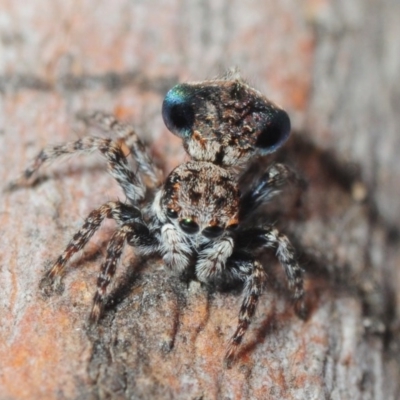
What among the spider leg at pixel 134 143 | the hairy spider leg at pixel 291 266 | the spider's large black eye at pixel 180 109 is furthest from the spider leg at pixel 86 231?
the hairy spider leg at pixel 291 266

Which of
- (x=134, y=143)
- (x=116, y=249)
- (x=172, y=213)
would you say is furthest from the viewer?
(x=134, y=143)

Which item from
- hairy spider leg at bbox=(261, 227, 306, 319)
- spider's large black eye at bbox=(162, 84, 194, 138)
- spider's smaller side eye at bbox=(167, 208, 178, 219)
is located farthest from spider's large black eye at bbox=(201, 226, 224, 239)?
spider's large black eye at bbox=(162, 84, 194, 138)

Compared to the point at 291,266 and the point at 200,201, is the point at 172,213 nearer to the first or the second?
the point at 200,201

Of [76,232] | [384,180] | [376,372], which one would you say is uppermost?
[76,232]

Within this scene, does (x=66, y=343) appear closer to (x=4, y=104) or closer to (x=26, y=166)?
(x=26, y=166)

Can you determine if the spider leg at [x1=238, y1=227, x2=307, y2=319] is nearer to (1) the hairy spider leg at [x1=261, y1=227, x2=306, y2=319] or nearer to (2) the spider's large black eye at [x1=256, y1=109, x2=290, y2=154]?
(1) the hairy spider leg at [x1=261, y1=227, x2=306, y2=319]

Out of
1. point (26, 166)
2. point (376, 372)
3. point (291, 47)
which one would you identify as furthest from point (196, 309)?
point (291, 47)

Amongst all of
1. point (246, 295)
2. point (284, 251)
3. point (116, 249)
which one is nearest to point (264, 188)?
point (284, 251)
